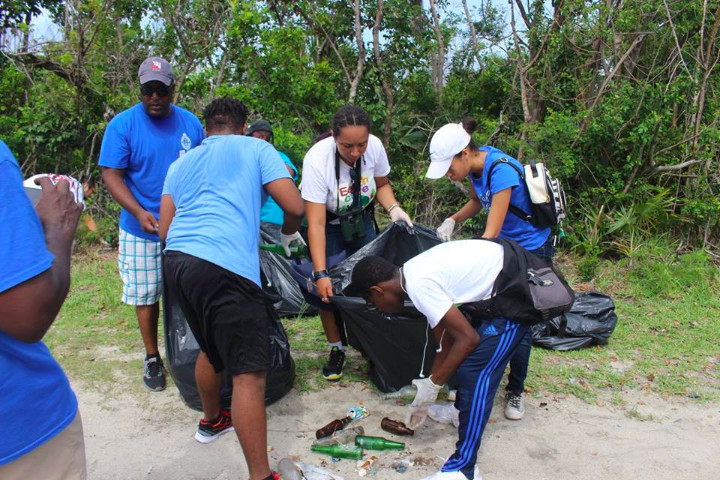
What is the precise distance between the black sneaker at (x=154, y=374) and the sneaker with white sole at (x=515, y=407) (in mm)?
1935

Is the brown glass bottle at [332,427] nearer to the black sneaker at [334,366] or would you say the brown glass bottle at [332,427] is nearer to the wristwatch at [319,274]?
the black sneaker at [334,366]

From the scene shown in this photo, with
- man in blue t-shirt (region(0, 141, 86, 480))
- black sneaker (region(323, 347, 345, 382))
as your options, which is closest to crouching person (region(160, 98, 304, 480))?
man in blue t-shirt (region(0, 141, 86, 480))

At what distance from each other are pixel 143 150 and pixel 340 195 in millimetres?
1091

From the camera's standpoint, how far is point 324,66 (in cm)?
641

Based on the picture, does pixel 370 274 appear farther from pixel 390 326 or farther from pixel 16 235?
pixel 16 235

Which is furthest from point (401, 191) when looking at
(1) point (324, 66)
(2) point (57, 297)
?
(2) point (57, 297)

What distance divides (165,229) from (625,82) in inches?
184

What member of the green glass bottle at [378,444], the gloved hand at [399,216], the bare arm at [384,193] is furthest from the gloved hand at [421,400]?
the bare arm at [384,193]

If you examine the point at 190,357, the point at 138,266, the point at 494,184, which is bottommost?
the point at 190,357

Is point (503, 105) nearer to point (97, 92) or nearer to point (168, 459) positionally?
point (97, 92)

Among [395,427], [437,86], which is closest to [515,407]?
[395,427]

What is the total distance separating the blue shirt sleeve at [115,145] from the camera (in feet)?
10.3

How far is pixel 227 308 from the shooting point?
89.8 inches

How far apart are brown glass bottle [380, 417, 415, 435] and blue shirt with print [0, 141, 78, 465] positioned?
175cm
